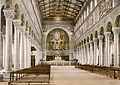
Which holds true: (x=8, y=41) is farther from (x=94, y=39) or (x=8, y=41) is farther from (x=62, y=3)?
(x=62, y=3)

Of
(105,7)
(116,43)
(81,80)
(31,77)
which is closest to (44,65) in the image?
(105,7)

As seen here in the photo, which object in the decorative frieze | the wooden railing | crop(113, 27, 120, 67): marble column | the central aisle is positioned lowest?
the central aisle

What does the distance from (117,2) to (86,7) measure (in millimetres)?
18332

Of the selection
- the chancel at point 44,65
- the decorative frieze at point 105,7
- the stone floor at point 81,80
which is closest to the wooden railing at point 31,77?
the chancel at point 44,65

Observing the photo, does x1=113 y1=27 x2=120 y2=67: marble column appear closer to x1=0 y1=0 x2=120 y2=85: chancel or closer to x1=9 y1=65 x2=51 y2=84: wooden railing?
x1=0 y1=0 x2=120 y2=85: chancel

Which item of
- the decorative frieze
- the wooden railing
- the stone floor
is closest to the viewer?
the wooden railing

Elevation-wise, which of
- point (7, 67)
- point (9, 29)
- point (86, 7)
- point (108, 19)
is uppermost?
point (86, 7)

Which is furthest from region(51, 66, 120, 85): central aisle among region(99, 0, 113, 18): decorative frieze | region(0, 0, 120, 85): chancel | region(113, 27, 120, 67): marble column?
region(99, 0, 113, 18): decorative frieze

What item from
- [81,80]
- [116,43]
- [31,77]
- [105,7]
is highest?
[105,7]

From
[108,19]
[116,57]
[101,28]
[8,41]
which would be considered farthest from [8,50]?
[101,28]

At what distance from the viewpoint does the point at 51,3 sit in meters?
48.7

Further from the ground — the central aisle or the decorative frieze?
the decorative frieze

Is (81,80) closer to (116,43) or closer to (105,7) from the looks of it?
(116,43)

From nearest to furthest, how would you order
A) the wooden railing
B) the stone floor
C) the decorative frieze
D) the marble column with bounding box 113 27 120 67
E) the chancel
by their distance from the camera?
1. the wooden railing
2. the stone floor
3. the chancel
4. the marble column with bounding box 113 27 120 67
5. the decorative frieze
